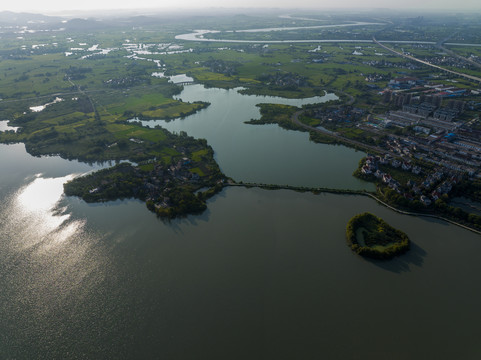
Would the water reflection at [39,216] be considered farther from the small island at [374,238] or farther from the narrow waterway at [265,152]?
the small island at [374,238]

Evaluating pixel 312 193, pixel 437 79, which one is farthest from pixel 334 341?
pixel 437 79

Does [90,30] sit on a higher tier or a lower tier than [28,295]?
higher

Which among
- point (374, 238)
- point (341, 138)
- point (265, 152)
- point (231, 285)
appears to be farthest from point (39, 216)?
point (341, 138)

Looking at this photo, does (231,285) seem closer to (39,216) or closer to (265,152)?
(39,216)

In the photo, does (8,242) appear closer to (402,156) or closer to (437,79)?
(402,156)

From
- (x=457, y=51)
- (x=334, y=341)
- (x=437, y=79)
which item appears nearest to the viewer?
(x=334, y=341)
